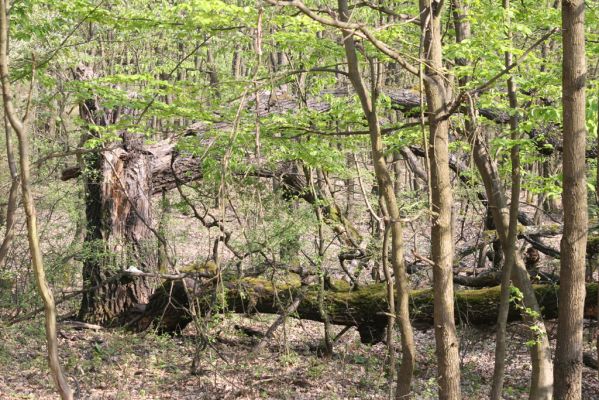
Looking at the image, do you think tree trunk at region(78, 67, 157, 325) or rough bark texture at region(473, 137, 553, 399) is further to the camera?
tree trunk at region(78, 67, 157, 325)

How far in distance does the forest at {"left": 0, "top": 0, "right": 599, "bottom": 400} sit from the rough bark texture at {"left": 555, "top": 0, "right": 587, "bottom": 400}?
16 mm

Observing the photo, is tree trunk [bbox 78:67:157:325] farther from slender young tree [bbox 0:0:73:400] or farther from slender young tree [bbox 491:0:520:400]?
slender young tree [bbox 0:0:73:400]

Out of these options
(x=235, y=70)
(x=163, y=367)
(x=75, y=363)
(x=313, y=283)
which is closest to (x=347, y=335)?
(x=313, y=283)

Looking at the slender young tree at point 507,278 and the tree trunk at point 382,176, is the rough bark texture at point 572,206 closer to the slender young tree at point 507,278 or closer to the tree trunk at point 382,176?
the tree trunk at point 382,176

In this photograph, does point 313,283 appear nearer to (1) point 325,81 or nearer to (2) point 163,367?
(2) point 163,367

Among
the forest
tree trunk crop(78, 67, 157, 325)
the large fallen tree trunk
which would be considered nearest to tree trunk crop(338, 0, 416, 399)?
the forest

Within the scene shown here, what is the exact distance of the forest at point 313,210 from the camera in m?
5.25

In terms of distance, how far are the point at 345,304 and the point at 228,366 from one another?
216 cm

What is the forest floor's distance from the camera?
310 inches

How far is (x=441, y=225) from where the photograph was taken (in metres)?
→ 5.09

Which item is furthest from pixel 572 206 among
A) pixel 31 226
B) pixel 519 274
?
pixel 31 226

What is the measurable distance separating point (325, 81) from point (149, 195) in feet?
12.6

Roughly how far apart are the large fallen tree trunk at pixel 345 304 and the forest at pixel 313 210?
0.03 metres

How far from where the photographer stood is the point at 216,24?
18.8 ft
